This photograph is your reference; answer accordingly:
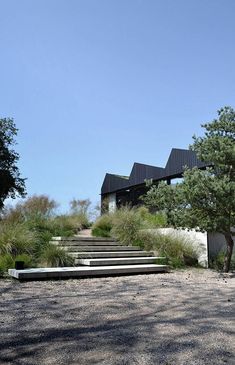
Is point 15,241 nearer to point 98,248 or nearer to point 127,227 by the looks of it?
point 98,248

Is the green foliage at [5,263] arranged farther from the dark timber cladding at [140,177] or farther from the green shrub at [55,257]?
the dark timber cladding at [140,177]

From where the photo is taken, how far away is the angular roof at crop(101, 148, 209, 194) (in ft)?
63.3

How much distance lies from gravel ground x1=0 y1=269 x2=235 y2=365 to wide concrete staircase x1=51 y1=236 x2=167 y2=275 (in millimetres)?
1458

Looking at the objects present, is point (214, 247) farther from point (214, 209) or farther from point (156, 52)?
point (156, 52)

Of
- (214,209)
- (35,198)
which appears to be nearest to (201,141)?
(214,209)

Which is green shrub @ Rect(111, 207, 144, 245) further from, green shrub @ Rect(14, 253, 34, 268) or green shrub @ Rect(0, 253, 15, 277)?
green shrub @ Rect(0, 253, 15, 277)

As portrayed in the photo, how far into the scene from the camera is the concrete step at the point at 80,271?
6.61m

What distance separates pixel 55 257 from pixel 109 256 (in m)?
1.52

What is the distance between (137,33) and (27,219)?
573 centimetres

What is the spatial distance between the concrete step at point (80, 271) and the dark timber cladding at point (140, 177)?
8190mm

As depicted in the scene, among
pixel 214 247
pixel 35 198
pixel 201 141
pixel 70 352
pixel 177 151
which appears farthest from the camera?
pixel 177 151

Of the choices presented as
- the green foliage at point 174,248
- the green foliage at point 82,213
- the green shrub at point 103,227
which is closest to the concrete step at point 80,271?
the green foliage at point 174,248

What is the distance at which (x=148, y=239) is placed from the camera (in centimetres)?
1005

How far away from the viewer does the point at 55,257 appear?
7.92 m
